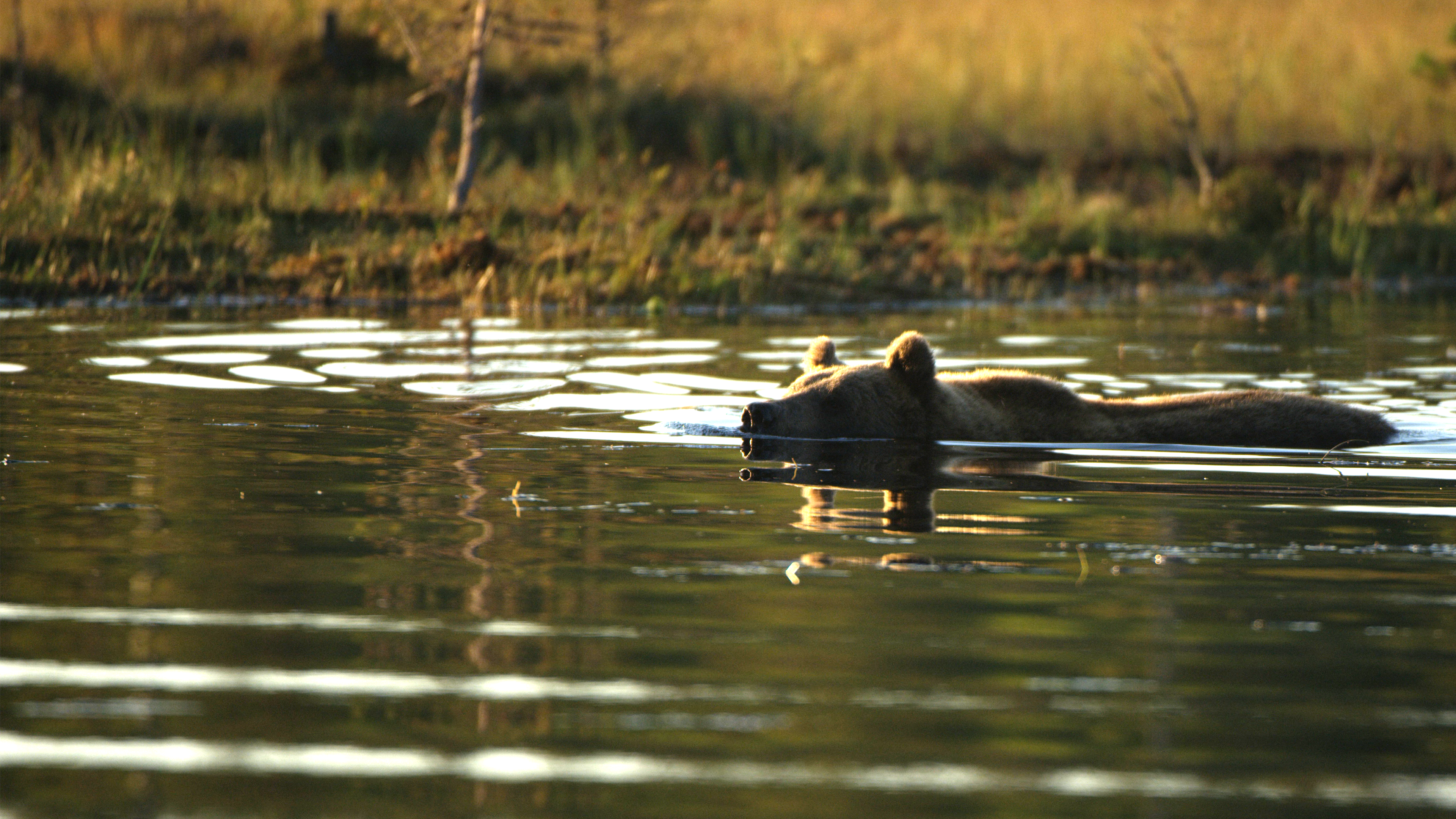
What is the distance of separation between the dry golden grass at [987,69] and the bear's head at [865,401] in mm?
13503

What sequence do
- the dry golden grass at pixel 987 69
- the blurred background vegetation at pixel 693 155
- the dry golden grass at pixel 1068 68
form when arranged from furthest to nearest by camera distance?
the dry golden grass at pixel 1068 68 < the dry golden grass at pixel 987 69 < the blurred background vegetation at pixel 693 155

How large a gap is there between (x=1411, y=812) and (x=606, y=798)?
1350 mm

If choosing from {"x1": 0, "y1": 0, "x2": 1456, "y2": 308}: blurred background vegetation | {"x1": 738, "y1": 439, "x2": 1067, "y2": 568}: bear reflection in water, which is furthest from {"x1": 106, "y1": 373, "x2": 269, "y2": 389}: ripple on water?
{"x1": 0, "y1": 0, "x2": 1456, "y2": 308}: blurred background vegetation

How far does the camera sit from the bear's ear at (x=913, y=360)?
8281 millimetres

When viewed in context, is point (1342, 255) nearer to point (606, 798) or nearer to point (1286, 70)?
point (1286, 70)

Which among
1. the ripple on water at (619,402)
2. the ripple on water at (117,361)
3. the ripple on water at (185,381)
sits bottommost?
the ripple on water at (619,402)

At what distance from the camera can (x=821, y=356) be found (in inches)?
348

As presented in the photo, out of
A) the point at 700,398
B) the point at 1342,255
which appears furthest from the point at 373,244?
the point at 1342,255

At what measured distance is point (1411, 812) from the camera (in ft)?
10.6

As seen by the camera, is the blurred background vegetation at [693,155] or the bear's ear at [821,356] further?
the blurred background vegetation at [693,155]

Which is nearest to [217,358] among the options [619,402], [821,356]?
[619,402]

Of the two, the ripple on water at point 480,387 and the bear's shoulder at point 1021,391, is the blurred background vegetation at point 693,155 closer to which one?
the ripple on water at point 480,387

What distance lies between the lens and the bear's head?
8430mm

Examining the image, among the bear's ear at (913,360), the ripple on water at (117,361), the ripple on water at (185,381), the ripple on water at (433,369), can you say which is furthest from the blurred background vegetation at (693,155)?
the bear's ear at (913,360)
